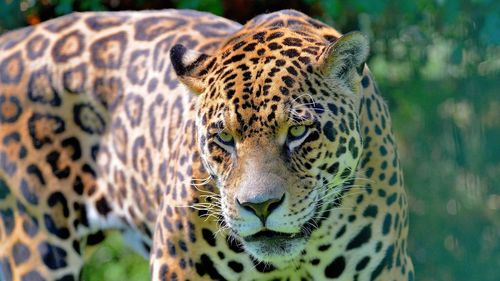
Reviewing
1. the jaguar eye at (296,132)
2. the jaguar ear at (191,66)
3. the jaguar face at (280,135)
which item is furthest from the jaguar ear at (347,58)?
the jaguar ear at (191,66)

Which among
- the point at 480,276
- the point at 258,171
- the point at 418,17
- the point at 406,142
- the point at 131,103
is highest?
the point at 258,171

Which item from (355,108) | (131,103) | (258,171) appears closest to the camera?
(258,171)

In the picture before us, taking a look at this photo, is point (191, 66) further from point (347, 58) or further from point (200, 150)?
point (347, 58)

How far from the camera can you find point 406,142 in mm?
10977

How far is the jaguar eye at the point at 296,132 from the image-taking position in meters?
5.82

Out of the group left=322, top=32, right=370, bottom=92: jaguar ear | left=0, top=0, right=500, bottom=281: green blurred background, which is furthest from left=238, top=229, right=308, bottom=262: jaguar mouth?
left=0, top=0, right=500, bottom=281: green blurred background

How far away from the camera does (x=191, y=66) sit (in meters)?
6.36

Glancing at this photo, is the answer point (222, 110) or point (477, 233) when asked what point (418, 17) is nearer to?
point (477, 233)

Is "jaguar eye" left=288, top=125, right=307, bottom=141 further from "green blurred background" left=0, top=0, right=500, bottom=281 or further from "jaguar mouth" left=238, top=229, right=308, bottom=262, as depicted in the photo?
"green blurred background" left=0, top=0, right=500, bottom=281

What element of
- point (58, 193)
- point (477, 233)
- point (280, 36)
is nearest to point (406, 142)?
point (477, 233)

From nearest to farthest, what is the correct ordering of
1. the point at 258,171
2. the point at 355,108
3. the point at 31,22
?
the point at 258,171
the point at 355,108
the point at 31,22

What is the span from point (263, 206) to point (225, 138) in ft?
1.52

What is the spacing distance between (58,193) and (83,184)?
172 millimetres

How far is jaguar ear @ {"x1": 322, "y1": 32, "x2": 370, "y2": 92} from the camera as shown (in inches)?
233
